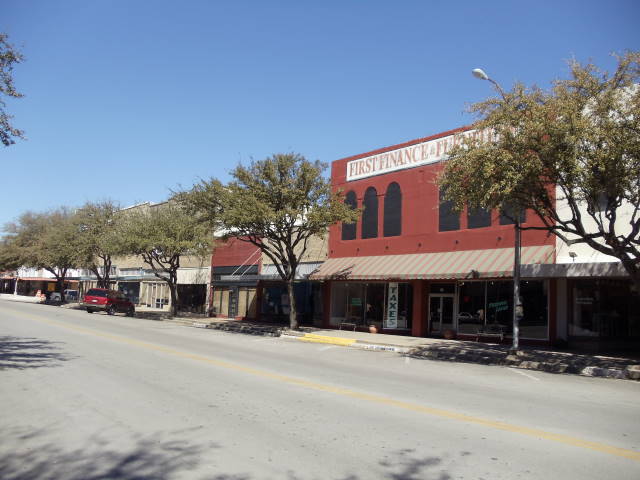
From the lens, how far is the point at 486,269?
2119cm

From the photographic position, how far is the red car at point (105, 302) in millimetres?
38500

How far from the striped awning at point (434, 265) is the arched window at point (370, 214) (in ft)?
4.73

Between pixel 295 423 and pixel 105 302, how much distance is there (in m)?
35.1

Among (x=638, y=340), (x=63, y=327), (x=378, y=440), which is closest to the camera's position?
(x=378, y=440)

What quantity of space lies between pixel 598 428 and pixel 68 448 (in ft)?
23.2

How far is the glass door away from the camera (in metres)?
24.6

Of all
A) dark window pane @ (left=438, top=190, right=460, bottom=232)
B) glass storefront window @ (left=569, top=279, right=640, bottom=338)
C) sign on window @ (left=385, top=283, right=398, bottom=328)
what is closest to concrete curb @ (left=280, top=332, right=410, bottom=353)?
sign on window @ (left=385, top=283, right=398, bottom=328)

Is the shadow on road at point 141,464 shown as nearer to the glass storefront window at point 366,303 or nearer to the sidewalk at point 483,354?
the sidewalk at point 483,354

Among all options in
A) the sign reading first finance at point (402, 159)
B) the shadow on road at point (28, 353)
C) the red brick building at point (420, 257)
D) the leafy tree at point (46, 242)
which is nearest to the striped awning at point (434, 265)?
the red brick building at point (420, 257)

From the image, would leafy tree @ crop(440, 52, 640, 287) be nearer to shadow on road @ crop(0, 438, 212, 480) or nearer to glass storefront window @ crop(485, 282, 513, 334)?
glass storefront window @ crop(485, 282, 513, 334)

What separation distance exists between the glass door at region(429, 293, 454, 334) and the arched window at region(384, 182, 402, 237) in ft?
12.8

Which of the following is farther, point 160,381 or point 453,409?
point 160,381

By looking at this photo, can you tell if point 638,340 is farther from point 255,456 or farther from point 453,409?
point 255,456

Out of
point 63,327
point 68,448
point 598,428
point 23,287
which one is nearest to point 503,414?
point 598,428
